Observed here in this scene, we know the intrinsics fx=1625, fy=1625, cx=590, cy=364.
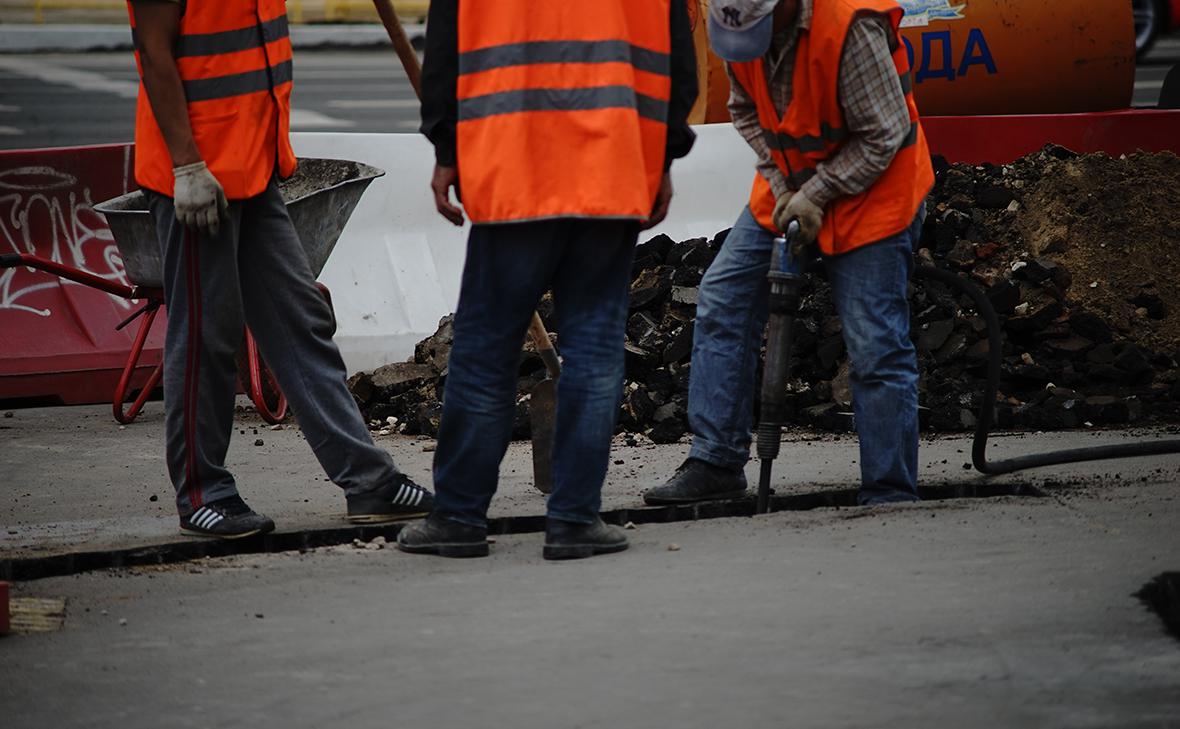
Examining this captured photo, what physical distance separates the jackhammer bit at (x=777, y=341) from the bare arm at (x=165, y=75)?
1735 mm

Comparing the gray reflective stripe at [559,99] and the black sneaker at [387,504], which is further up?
the gray reflective stripe at [559,99]

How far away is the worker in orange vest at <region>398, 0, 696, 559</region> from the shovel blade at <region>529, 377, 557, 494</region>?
2.98 ft

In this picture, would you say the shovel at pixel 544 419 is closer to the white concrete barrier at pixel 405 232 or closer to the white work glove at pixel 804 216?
the white work glove at pixel 804 216

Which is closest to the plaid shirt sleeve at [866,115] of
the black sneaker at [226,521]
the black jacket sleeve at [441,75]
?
→ the black jacket sleeve at [441,75]

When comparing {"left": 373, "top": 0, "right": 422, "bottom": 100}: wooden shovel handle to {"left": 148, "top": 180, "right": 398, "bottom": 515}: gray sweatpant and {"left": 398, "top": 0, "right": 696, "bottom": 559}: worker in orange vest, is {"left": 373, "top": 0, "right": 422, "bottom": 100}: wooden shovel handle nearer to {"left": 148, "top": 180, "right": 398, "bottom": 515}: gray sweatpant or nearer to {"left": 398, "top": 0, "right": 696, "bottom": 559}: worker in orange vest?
{"left": 148, "top": 180, "right": 398, "bottom": 515}: gray sweatpant

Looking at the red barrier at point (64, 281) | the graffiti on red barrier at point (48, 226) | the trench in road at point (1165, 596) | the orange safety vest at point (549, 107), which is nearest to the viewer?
the trench in road at point (1165, 596)

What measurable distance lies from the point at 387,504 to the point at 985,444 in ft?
6.61

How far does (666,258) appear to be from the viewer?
7.84 m

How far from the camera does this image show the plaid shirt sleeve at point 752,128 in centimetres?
505

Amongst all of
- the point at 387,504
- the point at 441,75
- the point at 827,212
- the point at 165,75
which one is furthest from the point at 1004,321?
the point at 165,75

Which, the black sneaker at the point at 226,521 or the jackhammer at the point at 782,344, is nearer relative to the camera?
the black sneaker at the point at 226,521

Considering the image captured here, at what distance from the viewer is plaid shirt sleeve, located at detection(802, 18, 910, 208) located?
15.3 feet

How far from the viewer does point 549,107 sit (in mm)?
4129

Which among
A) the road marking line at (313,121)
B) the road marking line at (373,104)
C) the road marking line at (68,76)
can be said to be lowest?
the road marking line at (313,121)
